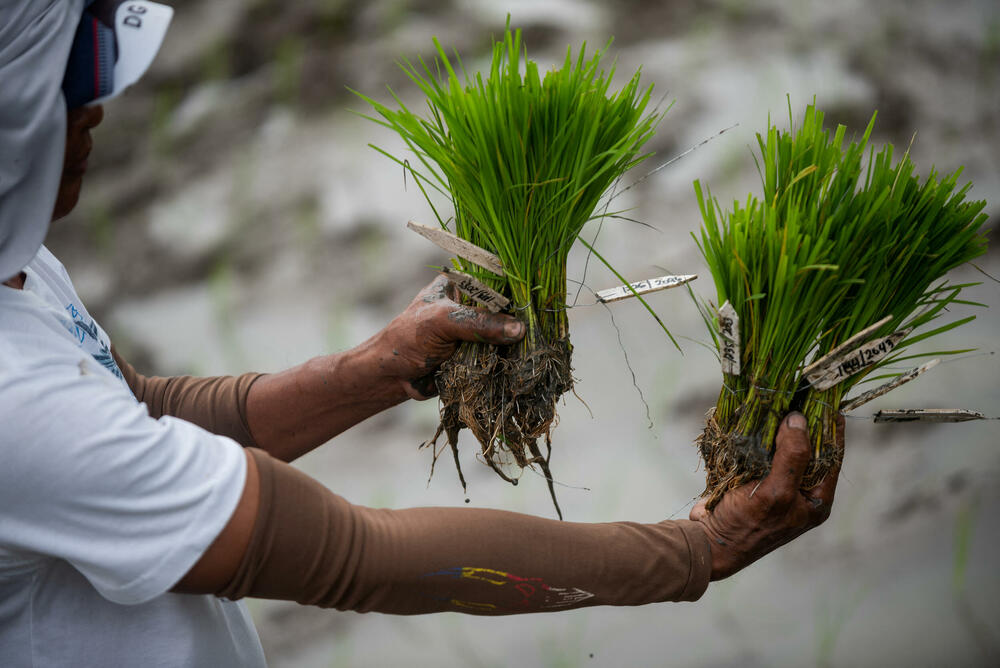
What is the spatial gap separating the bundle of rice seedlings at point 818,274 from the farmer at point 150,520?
0.07 meters

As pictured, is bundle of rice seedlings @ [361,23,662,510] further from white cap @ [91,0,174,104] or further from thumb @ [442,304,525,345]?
white cap @ [91,0,174,104]

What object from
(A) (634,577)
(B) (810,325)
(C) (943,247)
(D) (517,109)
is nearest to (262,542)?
(A) (634,577)

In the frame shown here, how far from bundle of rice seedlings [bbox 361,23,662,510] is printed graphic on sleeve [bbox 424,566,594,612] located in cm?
32

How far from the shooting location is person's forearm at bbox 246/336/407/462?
119 cm

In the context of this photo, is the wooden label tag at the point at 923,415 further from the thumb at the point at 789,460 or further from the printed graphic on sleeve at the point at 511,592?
the printed graphic on sleeve at the point at 511,592

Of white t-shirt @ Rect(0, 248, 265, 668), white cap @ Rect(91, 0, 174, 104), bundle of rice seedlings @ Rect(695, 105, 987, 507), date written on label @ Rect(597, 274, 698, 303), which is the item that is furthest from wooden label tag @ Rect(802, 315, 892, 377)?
white cap @ Rect(91, 0, 174, 104)

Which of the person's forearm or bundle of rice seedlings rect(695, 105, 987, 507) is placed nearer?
bundle of rice seedlings rect(695, 105, 987, 507)

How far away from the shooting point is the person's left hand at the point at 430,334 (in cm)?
107

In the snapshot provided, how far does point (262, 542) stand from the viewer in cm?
70

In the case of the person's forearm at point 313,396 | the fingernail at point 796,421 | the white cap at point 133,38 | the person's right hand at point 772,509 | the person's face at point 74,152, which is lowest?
the person's forearm at point 313,396

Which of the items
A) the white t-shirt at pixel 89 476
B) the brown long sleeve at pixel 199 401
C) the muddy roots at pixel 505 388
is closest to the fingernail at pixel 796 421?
the muddy roots at pixel 505 388

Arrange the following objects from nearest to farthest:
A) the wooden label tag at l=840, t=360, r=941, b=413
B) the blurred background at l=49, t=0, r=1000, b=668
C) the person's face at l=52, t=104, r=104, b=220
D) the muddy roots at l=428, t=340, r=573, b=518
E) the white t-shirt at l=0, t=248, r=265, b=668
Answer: the white t-shirt at l=0, t=248, r=265, b=668 < the person's face at l=52, t=104, r=104, b=220 < the wooden label tag at l=840, t=360, r=941, b=413 < the muddy roots at l=428, t=340, r=573, b=518 < the blurred background at l=49, t=0, r=1000, b=668

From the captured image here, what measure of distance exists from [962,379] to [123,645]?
6.42 ft

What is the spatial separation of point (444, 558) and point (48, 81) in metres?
0.58
